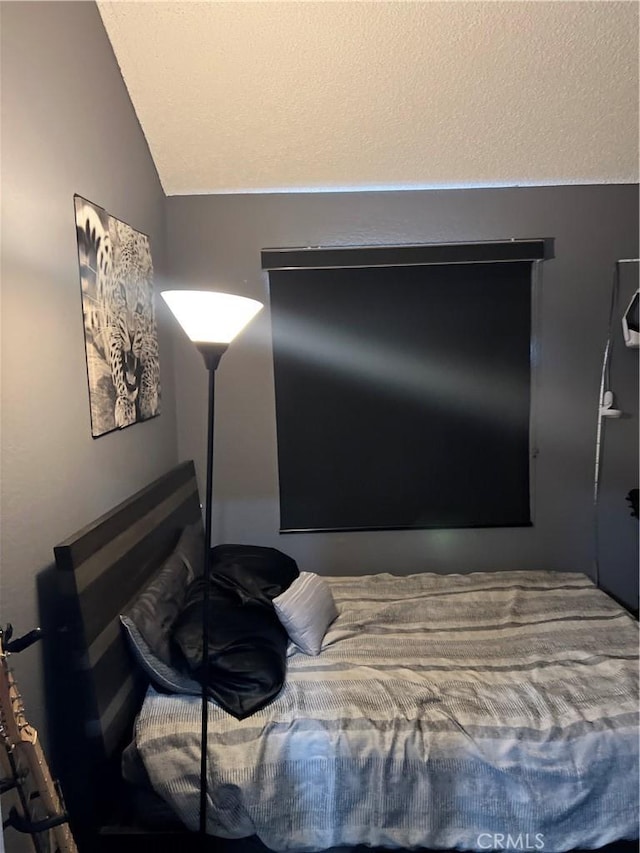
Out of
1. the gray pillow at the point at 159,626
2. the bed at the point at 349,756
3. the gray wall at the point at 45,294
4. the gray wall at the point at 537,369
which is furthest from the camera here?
the gray wall at the point at 537,369

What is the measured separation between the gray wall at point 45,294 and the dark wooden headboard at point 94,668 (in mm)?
78

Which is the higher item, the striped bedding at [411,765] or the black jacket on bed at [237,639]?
the black jacket on bed at [237,639]

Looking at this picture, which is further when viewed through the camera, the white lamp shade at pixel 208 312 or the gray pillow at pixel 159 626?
the gray pillow at pixel 159 626

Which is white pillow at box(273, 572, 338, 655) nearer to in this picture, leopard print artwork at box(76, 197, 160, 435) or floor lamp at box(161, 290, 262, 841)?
floor lamp at box(161, 290, 262, 841)

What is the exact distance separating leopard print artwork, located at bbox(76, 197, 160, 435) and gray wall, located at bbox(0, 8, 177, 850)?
2.2 inches

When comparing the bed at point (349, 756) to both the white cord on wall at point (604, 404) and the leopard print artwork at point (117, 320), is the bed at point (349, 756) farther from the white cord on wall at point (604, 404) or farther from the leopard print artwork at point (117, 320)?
the white cord on wall at point (604, 404)

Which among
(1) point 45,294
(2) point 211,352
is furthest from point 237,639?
(1) point 45,294

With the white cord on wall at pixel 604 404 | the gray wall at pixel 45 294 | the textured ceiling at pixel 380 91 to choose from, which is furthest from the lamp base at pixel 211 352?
the white cord on wall at pixel 604 404

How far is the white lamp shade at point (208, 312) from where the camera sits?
1.37 meters

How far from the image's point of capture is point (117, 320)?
2.02 metres

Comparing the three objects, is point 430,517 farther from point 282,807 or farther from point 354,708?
point 282,807

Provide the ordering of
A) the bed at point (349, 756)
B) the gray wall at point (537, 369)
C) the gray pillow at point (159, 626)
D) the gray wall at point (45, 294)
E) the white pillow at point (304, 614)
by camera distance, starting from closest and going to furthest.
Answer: the gray wall at point (45, 294), the bed at point (349, 756), the gray pillow at point (159, 626), the white pillow at point (304, 614), the gray wall at point (537, 369)

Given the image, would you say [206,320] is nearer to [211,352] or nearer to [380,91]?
[211,352]

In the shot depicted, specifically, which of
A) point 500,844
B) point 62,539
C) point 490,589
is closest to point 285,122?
point 62,539
